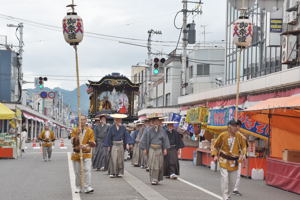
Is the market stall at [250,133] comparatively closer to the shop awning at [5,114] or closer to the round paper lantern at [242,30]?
the round paper lantern at [242,30]

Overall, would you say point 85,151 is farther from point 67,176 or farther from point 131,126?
point 131,126

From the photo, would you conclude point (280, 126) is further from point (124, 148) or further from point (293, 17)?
point (293, 17)

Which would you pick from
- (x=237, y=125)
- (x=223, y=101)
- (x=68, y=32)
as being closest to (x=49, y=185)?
(x=68, y=32)

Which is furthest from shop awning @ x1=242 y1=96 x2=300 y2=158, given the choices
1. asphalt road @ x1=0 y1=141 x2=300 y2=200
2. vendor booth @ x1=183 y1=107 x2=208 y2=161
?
vendor booth @ x1=183 y1=107 x2=208 y2=161

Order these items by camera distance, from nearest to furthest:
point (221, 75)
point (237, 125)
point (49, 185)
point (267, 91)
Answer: point (237, 125) → point (49, 185) → point (267, 91) → point (221, 75)

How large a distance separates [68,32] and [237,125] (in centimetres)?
511

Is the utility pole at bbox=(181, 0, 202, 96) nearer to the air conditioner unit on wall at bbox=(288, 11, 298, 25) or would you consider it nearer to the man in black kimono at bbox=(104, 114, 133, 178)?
the air conditioner unit on wall at bbox=(288, 11, 298, 25)

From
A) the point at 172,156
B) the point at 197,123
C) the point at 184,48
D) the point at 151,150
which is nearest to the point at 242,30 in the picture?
the point at 151,150

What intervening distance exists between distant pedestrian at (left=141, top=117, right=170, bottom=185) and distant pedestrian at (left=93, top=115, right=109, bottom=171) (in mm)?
4736

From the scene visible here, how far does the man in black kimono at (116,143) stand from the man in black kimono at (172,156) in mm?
1444

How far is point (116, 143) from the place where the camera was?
14734 millimetres

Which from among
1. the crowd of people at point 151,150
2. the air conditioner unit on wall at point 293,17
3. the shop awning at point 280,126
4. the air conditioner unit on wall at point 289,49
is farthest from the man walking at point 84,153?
the air conditioner unit on wall at point 293,17

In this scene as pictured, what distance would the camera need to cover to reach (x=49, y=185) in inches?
496

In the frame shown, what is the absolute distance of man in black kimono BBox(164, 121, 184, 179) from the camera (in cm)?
1528
